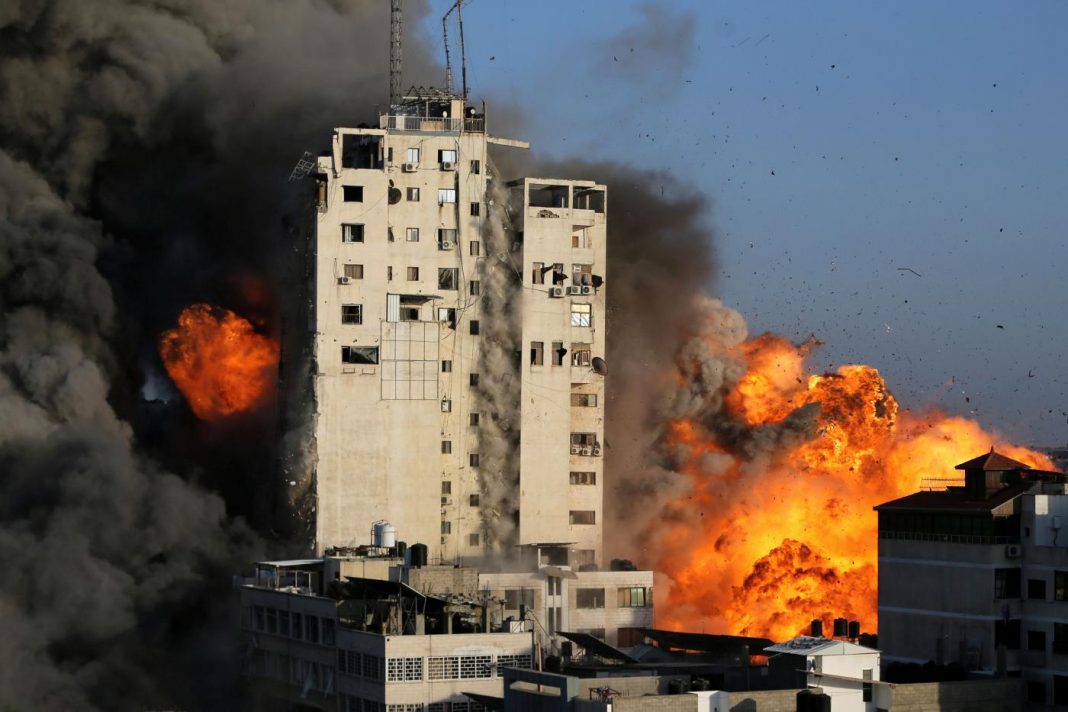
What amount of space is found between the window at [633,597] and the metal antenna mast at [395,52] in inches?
1067

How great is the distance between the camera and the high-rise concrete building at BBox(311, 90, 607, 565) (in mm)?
128125

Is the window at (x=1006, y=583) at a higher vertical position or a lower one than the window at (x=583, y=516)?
lower

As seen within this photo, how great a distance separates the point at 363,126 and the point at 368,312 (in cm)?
1021

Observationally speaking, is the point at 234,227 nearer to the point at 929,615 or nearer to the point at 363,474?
the point at 363,474

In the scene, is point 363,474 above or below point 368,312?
below

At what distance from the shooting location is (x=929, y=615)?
10438cm

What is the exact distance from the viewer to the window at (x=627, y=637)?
414 ft

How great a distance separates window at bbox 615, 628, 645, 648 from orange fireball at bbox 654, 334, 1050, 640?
215 inches

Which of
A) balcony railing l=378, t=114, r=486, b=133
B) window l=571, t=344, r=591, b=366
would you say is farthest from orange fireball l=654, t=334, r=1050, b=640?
balcony railing l=378, t=114, r=486, b=133

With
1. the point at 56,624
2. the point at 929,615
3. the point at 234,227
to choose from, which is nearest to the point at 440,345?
the point at 234,227

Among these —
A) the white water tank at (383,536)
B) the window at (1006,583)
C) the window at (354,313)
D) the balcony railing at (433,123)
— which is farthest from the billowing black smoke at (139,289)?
the window at (1006,583)

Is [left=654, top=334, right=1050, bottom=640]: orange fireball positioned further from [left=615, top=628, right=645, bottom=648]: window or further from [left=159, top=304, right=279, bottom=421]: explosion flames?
[left=159, top=304, right=279, bottom=421]: explosion flames

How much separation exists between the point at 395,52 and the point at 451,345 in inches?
669

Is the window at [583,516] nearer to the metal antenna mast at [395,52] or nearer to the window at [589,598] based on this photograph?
the window at [589,598]
